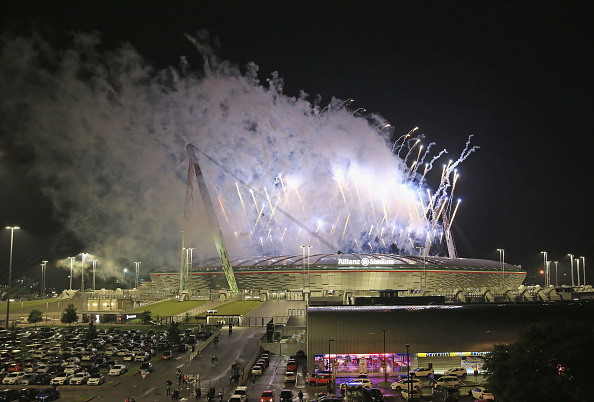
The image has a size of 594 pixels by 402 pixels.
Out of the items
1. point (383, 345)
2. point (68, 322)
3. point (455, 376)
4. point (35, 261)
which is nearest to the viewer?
point (455, 376)

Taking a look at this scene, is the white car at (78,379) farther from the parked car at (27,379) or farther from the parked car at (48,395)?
the parked car at (48,395)

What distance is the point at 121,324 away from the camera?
4888cm

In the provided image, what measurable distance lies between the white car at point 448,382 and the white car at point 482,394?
4.26 feet

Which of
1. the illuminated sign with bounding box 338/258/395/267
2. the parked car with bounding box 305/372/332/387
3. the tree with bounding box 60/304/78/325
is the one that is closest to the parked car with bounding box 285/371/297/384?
the parked car with bounding box 305/372/332/387

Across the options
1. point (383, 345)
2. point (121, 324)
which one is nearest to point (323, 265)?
point (121, 324)

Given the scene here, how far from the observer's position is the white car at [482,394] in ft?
74.0

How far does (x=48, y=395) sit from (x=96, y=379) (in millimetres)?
3369

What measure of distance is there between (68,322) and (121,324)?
15.7 ft

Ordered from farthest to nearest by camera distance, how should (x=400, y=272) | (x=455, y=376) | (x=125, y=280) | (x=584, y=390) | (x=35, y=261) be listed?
1. (x=125, y=280)
2. (x=35, y=261)
3. (x=400, y=272)
4. (x=455, y=376)
5. (x=584, y=390)

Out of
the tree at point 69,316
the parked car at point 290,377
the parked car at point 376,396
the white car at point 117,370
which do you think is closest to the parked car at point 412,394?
the parked car at point 376,396

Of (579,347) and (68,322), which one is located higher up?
(579,347)

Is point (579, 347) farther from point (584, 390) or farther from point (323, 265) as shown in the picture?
point (323, 265)

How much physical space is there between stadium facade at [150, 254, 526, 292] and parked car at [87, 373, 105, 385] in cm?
4469

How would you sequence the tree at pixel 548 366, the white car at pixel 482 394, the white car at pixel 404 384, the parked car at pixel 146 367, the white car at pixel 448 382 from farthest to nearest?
the parked car at pixel 146 367 < the white car at pixel 448 382 < the white car at pixel 404 384 < the white car at pixel 482 394 < the tree at pixel 548 366
